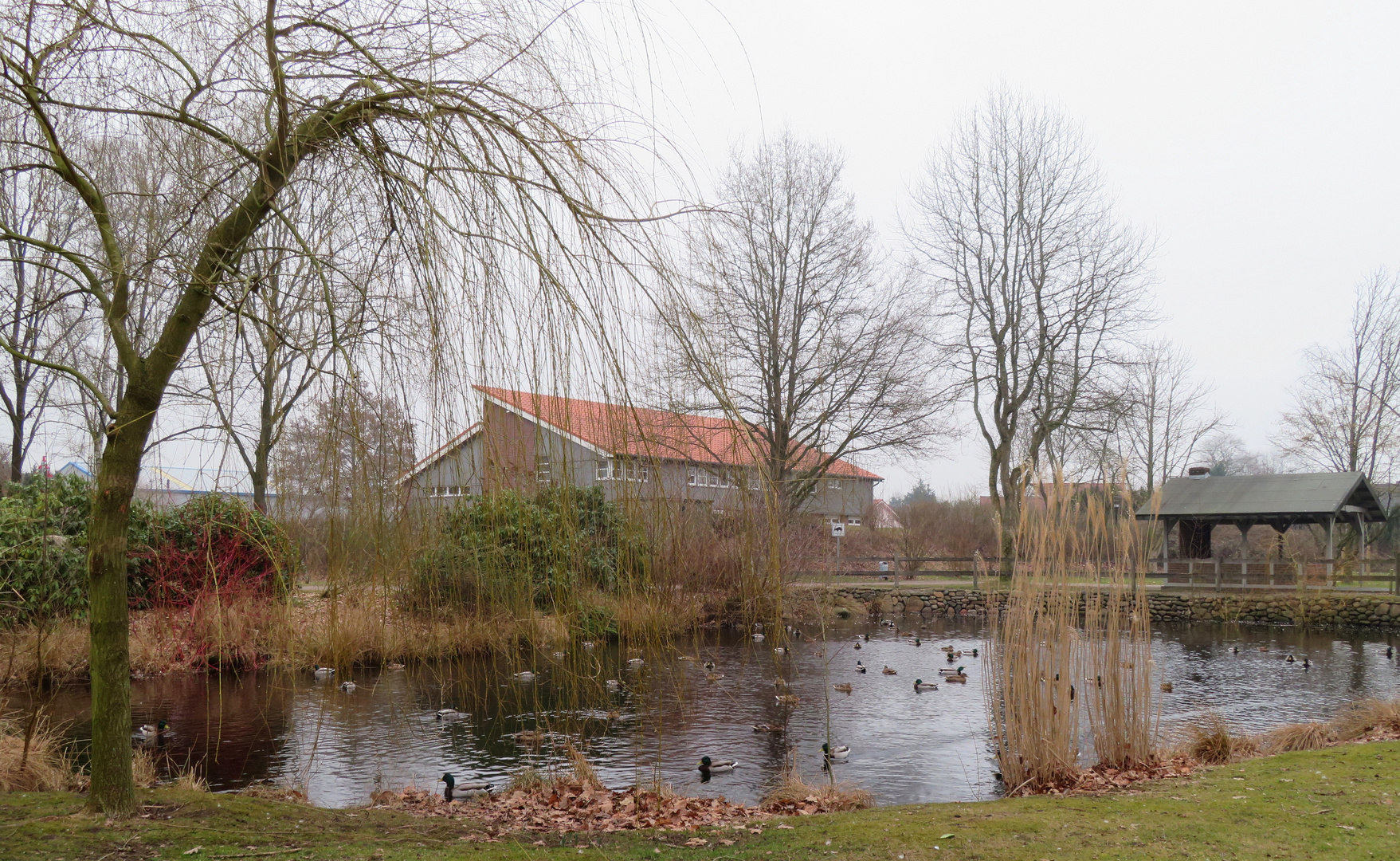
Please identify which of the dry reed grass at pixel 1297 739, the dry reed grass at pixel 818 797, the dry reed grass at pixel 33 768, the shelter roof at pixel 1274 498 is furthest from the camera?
the shelter roof at pixel 1274 498

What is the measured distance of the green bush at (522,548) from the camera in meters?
2.77

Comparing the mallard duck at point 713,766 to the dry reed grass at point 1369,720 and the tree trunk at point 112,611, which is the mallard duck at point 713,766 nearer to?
the tree trunk at point 112,611

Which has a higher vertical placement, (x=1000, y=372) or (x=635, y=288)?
(x=1000, y=372)

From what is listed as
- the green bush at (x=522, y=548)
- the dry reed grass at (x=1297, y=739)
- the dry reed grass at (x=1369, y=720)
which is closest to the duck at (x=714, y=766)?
the dry reed grass at (x=1297, y=739)

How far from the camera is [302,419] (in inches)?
120

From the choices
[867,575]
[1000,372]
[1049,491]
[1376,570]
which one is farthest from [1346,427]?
[1049,491]

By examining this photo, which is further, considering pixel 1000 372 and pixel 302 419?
pixel 1000 372

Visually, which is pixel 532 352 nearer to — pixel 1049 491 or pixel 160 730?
pixel 1049 491

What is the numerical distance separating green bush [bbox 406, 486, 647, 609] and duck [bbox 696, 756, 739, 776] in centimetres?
453

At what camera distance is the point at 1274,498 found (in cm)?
2316

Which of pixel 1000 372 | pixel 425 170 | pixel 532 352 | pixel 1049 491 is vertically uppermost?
pixel 1000 372

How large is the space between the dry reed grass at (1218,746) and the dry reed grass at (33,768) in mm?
7994

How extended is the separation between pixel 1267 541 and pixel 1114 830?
104ft

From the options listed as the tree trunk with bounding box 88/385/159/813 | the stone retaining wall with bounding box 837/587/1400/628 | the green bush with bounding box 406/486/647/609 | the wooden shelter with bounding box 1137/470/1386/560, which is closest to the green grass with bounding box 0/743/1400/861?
the tree trunk with bounding box 88/385/159/813
